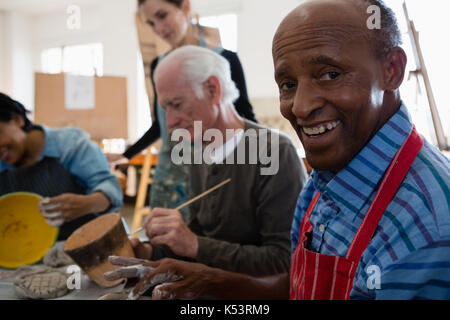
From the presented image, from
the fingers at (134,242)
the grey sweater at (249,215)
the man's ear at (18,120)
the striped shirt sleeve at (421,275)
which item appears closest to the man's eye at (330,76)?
the striped shirt sleeve at (421,275)

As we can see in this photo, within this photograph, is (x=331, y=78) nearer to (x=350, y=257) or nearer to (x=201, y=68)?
(x=350, y=257)

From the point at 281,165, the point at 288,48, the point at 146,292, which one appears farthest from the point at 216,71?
the point at 146,292

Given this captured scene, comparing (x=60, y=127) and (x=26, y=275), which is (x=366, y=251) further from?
(x=60, y=127)

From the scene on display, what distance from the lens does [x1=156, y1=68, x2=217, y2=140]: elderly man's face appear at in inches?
34.1

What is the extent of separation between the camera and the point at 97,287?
29.8 inches

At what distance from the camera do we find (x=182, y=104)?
87 cm

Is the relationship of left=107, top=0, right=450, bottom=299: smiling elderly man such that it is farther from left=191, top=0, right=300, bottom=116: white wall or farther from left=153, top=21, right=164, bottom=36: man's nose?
left=153, top=21, right=164, bottom=36: man's nose

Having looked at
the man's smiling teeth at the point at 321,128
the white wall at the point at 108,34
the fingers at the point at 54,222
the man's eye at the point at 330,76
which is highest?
the white wall at the point at 108,34

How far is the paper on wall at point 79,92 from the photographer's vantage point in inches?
40.1

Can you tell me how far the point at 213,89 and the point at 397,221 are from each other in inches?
21.9

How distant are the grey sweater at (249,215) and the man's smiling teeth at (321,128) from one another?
1.13 ft

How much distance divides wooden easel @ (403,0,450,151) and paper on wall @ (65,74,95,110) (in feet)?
2.60

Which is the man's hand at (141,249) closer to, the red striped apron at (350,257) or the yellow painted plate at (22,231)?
the yellow painted plate at (22,231)

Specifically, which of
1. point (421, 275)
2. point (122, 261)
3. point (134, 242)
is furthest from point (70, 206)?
point (421, 275)
